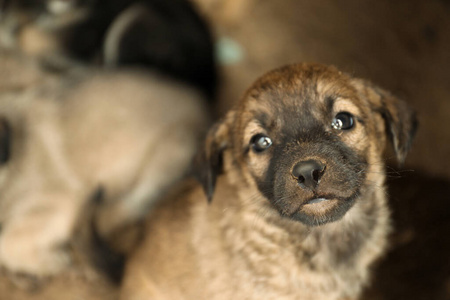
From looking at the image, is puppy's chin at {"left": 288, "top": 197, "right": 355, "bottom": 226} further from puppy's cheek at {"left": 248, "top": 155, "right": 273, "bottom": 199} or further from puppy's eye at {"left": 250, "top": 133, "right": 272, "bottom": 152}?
puppy's eye at {"left": 250, "top": 133, "right": 272, "bottom": 152}

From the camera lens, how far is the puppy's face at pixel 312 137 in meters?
1.78

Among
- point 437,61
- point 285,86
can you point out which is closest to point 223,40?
point 437,61

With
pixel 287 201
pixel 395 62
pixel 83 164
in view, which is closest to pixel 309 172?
pixel 287 201

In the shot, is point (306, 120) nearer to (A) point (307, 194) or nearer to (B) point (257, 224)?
(A) point (307, 194)

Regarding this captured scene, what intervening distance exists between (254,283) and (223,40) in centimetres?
221

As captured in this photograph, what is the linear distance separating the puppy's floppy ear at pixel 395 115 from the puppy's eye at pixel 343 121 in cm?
23

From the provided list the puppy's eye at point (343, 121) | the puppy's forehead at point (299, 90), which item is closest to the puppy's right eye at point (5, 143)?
the puppy's forehead at point (299, 90)

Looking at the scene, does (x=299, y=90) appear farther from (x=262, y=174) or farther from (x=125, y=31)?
(x=125, y=31)

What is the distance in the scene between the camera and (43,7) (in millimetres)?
3318

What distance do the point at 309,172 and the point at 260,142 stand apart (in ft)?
1.27

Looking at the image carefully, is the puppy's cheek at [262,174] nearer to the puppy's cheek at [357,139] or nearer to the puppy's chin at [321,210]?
the puppy's chin at [321,210]

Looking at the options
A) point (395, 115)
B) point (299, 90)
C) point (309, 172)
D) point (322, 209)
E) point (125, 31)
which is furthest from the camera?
point (125, 31)

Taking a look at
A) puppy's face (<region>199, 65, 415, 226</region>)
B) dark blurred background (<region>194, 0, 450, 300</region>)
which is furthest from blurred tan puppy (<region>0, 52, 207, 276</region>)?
puppy's face (<region>199, 65, 415, 226</region>)

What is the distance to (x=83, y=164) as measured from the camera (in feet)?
9.86
